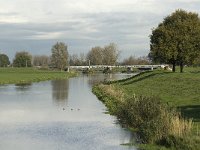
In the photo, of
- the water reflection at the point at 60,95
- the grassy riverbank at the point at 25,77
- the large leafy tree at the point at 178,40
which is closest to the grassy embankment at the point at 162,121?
the water reflection at the point at 60,95

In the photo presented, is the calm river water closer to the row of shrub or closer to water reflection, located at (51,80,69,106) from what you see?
the row of shrub

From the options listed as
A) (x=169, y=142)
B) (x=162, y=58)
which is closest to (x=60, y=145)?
(x=169, y=142)

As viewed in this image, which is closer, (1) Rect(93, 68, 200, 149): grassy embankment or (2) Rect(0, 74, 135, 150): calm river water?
(1) Rect(93, 68, 200, 149): grassy embankment

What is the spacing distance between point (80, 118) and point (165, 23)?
43.8 metres

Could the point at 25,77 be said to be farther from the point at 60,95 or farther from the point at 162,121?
the point at 162,121

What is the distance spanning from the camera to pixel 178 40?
68.9 metres

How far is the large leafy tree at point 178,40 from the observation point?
68.4 metres

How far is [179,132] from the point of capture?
781 inches

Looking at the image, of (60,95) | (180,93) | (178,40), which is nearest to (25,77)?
(178,40)

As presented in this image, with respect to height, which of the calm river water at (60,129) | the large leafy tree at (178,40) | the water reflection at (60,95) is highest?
the large leafy tree at (178,40)

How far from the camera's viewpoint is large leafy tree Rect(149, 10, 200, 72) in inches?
2692

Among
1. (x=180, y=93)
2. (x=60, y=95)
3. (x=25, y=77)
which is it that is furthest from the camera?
(x=25, y=77)

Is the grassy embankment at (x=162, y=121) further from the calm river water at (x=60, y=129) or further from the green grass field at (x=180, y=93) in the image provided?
the calm river water at (x=60, y=129)

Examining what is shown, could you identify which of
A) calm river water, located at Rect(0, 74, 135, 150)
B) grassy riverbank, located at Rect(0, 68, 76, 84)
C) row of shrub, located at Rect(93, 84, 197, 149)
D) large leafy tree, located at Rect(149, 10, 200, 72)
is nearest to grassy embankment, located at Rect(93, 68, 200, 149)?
row of shrub, located at Rect(93, 84, 197, 149)
